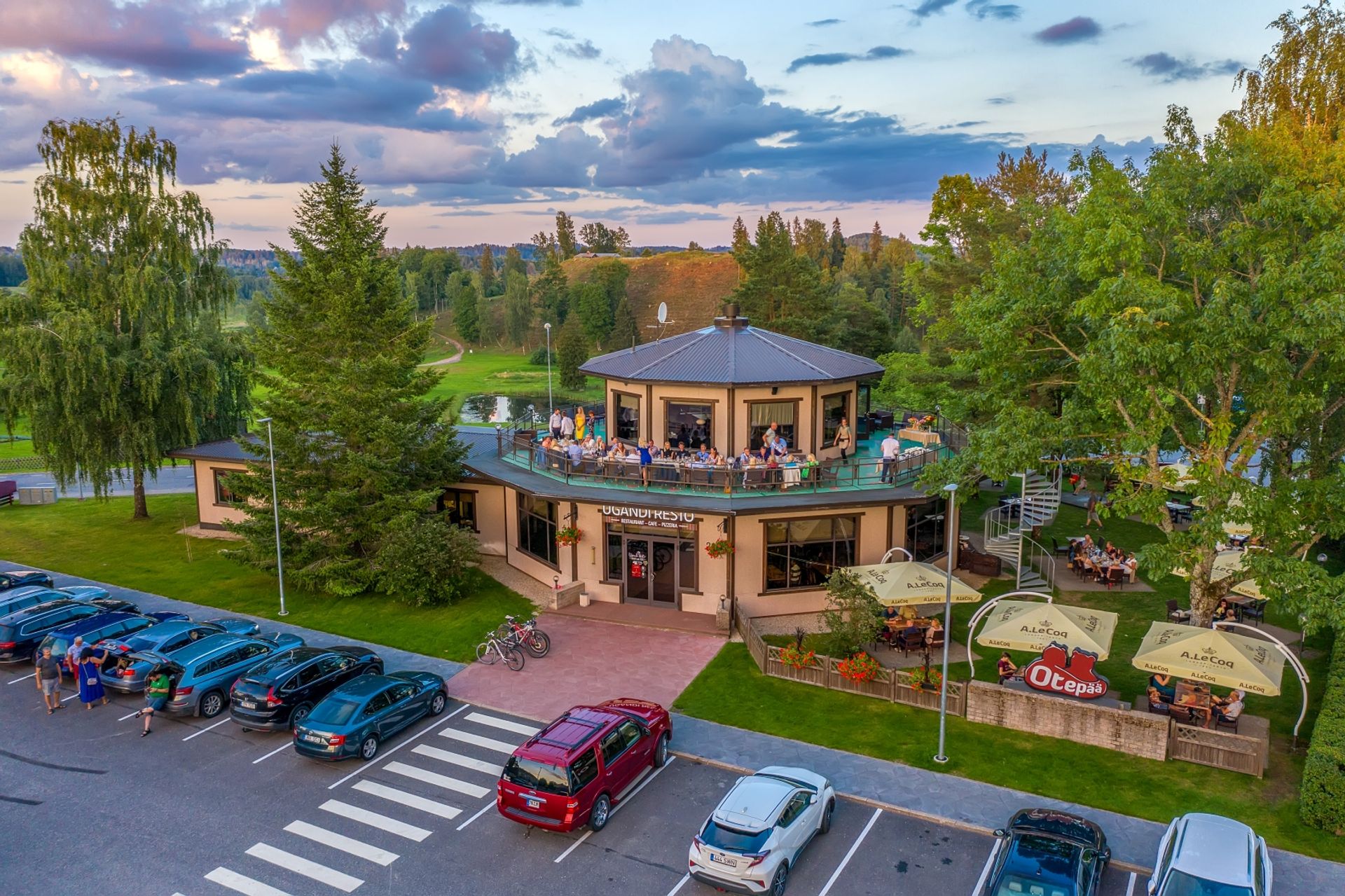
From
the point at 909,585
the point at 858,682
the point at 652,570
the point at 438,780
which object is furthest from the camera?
the point at 652,570

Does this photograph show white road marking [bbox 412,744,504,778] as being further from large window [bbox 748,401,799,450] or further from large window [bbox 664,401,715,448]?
large window [bbox 748,401,799,450]

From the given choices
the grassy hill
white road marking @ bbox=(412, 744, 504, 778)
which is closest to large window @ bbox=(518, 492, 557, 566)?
white road marking @ bbox=(412, 744, 504, 778)

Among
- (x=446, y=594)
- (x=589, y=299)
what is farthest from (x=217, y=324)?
(x=589, y=299)

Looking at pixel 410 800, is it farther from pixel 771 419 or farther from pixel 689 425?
pixel 771 419

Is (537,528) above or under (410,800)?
above

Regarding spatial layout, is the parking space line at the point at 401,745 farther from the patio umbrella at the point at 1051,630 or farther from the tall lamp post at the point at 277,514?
the patio umbrella at the point at 1051,630

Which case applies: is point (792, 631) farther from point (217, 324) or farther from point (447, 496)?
point (217, 324)

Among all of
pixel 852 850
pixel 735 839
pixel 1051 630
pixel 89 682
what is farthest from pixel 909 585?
pixel 89 682

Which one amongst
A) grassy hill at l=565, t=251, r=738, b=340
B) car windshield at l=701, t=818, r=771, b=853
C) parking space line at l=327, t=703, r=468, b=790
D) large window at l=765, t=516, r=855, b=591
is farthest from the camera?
grassy hill at l=565, t=251, r=738, b=340
